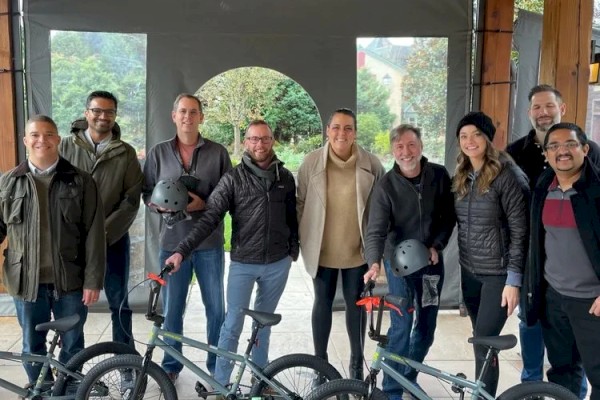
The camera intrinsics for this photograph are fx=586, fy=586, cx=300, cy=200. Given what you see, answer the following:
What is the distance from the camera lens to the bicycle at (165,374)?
A: 2867mm

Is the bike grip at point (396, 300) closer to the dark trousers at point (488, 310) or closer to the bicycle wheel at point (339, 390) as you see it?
the bicycle wheel at point (339, 390)

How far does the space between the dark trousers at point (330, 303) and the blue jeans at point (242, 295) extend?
10.4 inches

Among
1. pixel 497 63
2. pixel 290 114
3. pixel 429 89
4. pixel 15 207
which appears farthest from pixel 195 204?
pixel 290 114

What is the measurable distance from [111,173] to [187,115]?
0.57 m

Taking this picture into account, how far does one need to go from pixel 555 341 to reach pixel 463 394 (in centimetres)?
59

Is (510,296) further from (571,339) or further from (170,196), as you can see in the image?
(170,196)

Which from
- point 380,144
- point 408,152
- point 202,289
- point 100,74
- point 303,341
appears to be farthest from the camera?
point 380,144

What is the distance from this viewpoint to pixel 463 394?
107 inches

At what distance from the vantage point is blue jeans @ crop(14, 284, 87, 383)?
3113 mm

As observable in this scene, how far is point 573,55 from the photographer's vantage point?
149 inches

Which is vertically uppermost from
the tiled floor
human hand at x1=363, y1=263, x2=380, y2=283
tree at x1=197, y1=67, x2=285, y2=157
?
tree at x1=197, y1=67, x2=285, y2=157

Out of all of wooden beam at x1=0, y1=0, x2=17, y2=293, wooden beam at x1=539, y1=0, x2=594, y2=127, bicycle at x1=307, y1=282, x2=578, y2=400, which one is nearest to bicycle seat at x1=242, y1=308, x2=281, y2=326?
bicycle at x1=307, y1=282, x2=578, y2=400

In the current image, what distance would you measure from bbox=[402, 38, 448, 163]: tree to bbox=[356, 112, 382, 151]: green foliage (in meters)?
0.31

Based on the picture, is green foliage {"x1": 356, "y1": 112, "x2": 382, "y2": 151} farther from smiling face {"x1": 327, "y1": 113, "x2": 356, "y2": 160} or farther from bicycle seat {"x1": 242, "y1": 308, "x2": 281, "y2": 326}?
bicycle seat {"x1": 242, "y1": 308, "x2": 281, "y2": 326}
